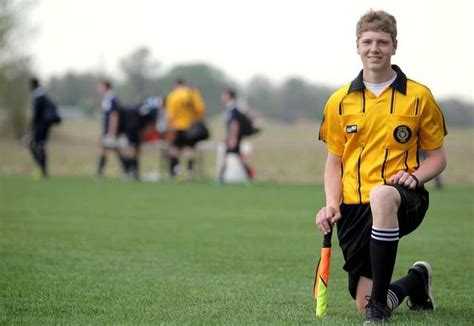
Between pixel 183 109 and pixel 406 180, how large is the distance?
778 inches

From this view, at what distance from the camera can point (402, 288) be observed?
597 cm

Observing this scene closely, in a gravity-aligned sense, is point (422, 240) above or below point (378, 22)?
below

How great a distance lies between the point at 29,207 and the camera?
14.7 meters

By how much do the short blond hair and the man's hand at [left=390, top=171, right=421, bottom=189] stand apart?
80 cm

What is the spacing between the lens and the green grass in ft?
18.9

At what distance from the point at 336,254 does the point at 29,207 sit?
6.90 meters

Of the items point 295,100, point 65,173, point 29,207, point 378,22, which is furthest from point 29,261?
point 295,100

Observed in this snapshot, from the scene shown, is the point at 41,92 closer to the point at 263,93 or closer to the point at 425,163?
the point at 425,163

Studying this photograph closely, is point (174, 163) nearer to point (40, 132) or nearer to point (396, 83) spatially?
point (40, 132)

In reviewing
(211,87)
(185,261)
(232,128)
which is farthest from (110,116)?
(211,87)

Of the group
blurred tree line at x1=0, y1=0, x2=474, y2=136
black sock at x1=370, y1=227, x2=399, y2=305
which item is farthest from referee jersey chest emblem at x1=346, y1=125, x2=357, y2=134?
blurred tree line at x1=0, y1=0, x2=474, y2=136

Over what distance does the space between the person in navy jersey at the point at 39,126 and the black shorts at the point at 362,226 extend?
61.8 ft

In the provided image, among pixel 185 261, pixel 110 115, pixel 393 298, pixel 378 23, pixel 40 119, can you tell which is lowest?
pixel 185 261

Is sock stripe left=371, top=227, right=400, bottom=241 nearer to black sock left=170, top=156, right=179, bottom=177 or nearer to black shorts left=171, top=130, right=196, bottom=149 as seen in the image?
black shorts left=171, top=130, right=196, bottom=149
